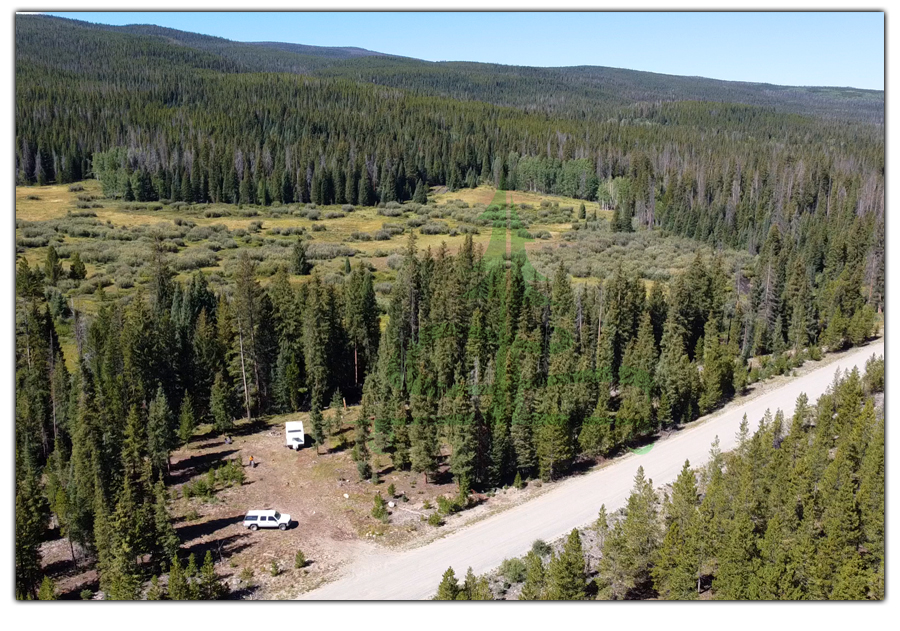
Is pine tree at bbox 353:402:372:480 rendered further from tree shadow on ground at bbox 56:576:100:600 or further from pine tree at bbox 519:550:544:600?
pine tree at bbox 519:550:544:600

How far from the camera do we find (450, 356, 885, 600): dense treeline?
26.2 meters

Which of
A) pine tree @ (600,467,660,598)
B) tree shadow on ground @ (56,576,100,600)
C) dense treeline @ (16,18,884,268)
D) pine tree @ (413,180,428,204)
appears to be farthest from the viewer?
pine tree @ (413,180,428,204)

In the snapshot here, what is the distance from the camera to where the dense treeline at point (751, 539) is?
2623 cm

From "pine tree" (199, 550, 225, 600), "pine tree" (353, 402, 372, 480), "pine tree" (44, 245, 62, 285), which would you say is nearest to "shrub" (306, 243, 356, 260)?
"pine tree" (44, 245, 62, 285)

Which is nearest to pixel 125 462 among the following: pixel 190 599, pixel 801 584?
pixel 190 599

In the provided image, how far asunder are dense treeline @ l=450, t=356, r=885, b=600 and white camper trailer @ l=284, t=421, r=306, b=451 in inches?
739

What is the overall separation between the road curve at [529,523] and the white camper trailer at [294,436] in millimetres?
14012

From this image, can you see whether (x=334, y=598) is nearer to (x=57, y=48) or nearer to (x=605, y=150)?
(x=605, y=150)

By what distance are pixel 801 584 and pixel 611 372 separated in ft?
95.2

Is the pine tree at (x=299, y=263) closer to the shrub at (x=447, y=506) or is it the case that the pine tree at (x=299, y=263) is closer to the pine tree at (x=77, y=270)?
the pine tree at (x=77, y=270)

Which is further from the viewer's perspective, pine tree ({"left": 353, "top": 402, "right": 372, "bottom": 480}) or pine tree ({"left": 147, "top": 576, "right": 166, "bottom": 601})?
pine tree ({"left": 353, "top": 402, "right": 372, "bottom": 480})

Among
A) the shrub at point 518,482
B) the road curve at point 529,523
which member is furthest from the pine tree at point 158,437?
the shrub at point 518,482

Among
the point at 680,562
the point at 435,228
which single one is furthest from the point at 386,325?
the point at 435,228

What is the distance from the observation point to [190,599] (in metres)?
27.0
